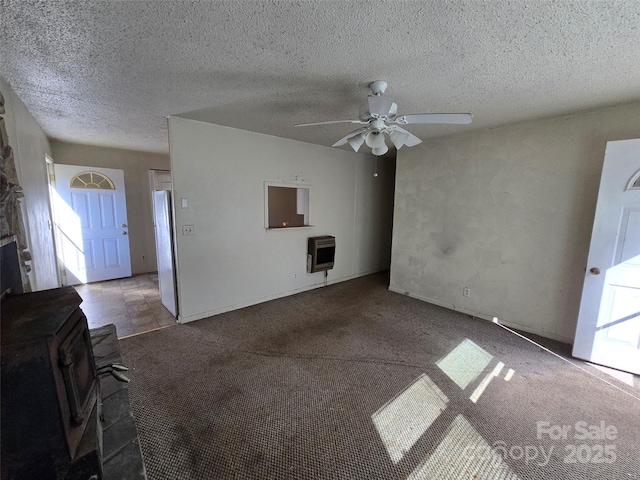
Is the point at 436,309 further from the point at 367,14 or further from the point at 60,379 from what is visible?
the point at 60,379

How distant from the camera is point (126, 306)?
11.5 feet

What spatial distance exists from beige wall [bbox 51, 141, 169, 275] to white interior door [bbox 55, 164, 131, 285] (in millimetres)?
186

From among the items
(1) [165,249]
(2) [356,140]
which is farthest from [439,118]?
(1) [165,249]

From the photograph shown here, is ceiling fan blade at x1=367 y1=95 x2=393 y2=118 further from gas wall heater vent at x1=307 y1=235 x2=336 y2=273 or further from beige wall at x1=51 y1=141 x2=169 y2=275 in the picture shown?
beige wall at x1=51 y1=141 x2=169 y2=275

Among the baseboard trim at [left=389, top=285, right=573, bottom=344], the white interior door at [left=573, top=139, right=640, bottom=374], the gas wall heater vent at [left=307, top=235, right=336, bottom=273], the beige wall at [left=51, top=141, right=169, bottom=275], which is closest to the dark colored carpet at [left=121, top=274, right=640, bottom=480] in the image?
the baseboard trim at [left=389, top=285, right=573, bottom=344]

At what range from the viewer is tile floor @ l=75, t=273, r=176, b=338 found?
9.85 ft

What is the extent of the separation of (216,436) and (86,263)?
4.38m

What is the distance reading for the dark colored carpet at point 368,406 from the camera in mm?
1430

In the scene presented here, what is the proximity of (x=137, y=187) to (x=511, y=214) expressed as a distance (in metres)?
5.98

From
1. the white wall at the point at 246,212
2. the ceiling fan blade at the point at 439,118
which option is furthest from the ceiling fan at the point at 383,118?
the white wall at the point at 246,212

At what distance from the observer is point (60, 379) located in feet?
3.49

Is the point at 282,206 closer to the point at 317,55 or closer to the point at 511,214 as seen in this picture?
the point at 511,214

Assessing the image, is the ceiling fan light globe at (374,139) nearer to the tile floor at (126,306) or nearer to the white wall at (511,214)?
the white wall at (511,214)

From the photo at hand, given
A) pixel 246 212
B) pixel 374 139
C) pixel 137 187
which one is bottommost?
pixel 246 212
